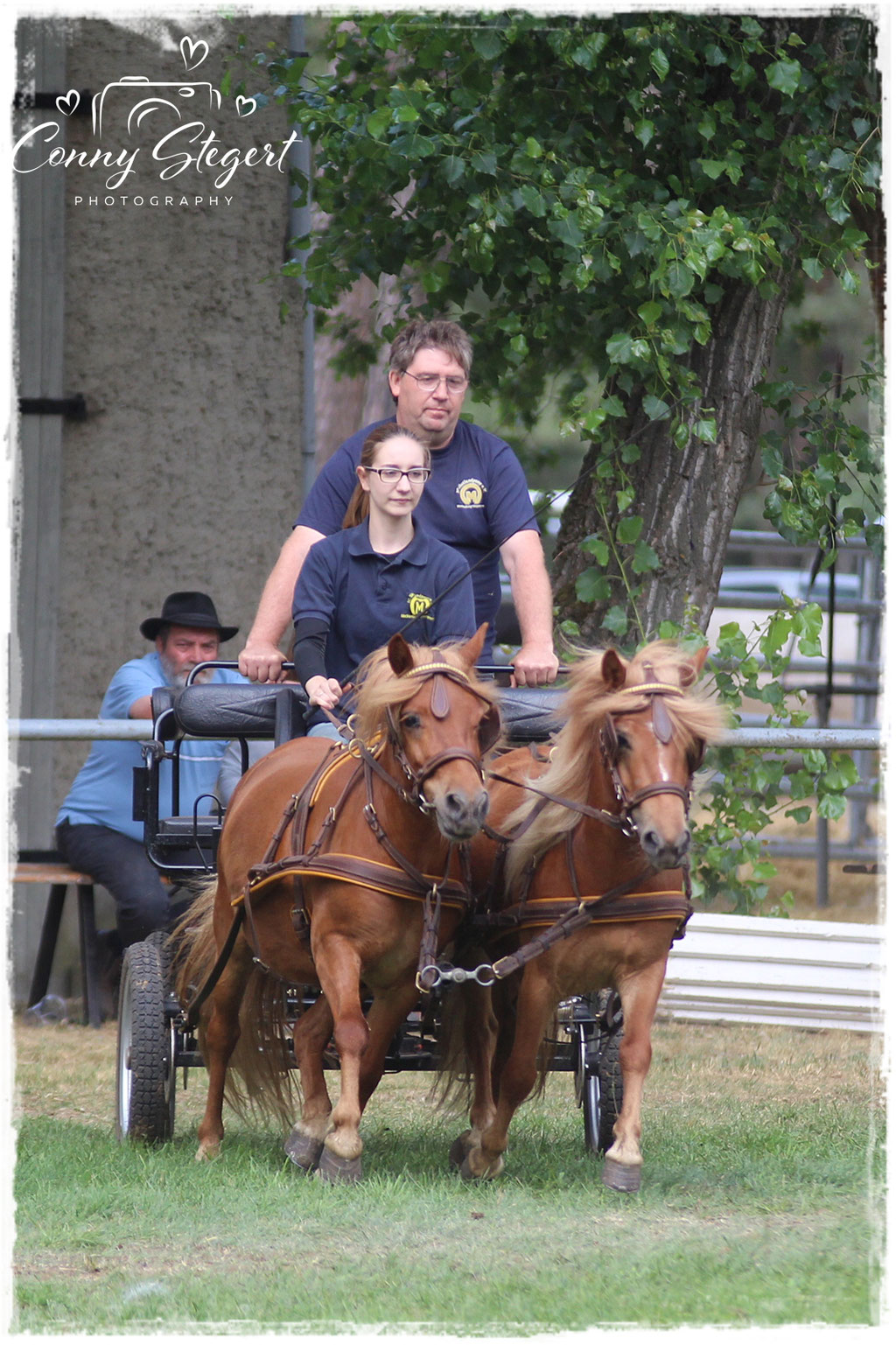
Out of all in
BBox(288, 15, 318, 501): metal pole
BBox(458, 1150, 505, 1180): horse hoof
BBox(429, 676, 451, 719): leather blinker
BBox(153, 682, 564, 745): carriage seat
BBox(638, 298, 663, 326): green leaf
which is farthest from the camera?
BBox(288, 15, 318, 501): metal pole

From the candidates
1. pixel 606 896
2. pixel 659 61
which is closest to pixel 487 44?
pixel 659 61

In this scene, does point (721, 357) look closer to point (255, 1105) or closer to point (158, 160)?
point (158, 160)

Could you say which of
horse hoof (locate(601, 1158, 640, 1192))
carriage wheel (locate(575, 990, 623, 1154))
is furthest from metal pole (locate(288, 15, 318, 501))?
horse hoof (locate(601, 1158, 640, 1192))

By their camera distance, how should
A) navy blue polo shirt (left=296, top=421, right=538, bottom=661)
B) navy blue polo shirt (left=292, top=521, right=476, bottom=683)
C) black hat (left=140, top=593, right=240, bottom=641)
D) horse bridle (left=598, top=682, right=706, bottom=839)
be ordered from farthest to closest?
black hat (left=140, top=593, right=240, bottom=641)
navy blue polo shirt (left=296, top=421, right=538, bottom=661)
navy blue polo shirt (left=292, top=521, right=476, bottom=683)
horse bridle (left=598, top=682, right=706, bottom=839)

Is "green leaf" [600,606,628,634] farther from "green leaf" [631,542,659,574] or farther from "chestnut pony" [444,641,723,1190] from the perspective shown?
"chestnut pony" [444,641,723,1190]

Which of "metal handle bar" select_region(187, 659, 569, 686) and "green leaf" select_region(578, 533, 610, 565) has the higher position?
"green leaf" select_region(578, 533, 610, 565)

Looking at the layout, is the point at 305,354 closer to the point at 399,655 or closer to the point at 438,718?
the point at 399,655

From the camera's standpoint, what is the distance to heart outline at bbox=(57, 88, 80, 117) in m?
8.17

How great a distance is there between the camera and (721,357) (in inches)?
287

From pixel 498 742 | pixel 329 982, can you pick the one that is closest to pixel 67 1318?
pixel 329 982

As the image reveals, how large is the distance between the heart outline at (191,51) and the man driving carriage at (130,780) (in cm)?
294

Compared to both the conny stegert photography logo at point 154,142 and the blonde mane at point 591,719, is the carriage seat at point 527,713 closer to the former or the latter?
the blonde mane at point 591,719

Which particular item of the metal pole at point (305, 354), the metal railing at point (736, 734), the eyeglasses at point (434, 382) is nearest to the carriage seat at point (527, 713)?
the eyeglasses at point (434, 382)

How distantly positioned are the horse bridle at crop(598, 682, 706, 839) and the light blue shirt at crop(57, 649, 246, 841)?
11.2 ft
